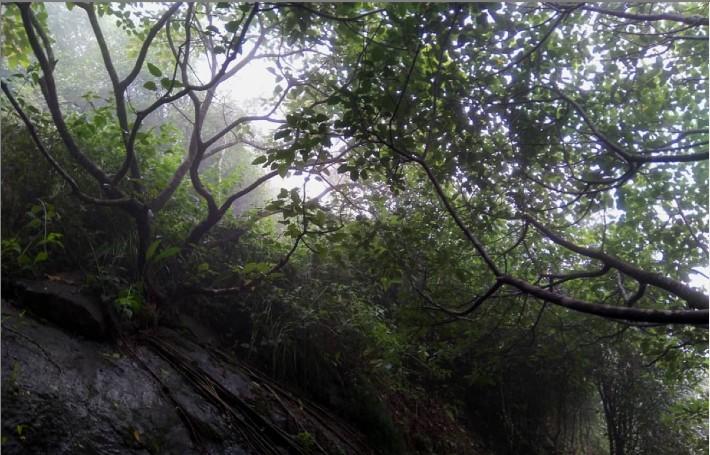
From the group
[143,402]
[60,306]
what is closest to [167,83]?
[60,306]

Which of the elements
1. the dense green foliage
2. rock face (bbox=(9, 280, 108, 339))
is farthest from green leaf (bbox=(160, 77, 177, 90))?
rock face (bbox=(9, 280, 108, 339))

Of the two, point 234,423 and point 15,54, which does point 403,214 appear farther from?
point 15,54

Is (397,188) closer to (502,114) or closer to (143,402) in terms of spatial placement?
(502,114)

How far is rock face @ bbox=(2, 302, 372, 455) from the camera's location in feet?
7.17

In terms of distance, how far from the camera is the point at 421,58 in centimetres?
272

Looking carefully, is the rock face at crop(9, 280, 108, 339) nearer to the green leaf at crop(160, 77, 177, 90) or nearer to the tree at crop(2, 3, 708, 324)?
the tree at crop(2, 3, 708, 324)

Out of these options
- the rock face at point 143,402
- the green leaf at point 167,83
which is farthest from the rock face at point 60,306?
the green leaf at point 167,83

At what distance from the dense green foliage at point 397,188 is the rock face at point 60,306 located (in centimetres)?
13

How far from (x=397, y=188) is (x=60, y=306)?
2.10 m

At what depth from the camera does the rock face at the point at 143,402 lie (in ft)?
7.17

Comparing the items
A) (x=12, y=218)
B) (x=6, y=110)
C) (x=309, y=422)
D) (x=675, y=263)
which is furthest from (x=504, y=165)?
(x=6, y=110)

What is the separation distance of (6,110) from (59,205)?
0.80 metres

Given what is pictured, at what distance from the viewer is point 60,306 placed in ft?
9.11

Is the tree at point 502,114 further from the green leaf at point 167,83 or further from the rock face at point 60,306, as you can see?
the rock face at point 60,306
